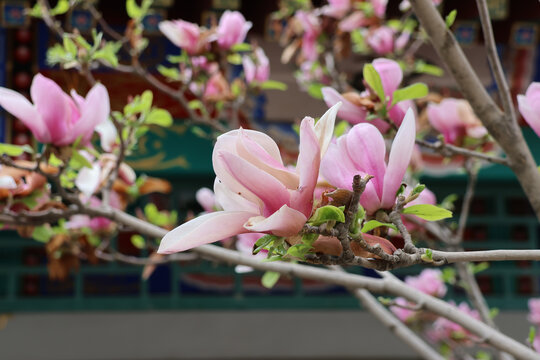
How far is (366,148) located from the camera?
59cm

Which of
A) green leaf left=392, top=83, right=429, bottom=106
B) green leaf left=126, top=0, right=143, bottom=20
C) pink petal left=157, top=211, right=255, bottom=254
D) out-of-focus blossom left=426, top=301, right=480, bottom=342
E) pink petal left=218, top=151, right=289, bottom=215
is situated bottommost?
out-of-focus blossom left=426, top=301, right=480, bottom=342

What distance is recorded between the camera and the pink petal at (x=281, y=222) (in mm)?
496

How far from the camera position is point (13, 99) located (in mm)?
820

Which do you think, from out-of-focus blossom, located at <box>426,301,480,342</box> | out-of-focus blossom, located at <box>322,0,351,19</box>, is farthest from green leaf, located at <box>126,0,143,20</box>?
out-of-focus blossom, located at <box>426,301,480,342</box>

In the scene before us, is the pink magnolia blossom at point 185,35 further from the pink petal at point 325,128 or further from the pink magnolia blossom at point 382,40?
the pink petal at point 325,128

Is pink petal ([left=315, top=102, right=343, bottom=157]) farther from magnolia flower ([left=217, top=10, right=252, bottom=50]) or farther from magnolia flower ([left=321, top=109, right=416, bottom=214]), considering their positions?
magnolia flower ([left=217, top=10, right=252, bottom=50])

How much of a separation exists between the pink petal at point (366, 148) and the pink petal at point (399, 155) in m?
0.02

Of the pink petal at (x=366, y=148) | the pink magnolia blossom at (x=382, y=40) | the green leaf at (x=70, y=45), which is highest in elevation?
the pink magnolia blossom at (x=382, y=40)

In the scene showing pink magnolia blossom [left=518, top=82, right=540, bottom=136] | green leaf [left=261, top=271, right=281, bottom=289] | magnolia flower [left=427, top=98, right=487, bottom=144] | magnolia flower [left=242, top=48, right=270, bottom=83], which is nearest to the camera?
pink magnolia blossom [left=518, top=82, right=540, bottom=136]

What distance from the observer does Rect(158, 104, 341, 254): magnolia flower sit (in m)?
0.50

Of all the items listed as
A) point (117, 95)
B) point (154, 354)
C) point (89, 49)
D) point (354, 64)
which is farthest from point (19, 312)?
point (89, 49)

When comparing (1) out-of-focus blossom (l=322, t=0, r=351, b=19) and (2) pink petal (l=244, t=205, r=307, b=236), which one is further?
(1) out-of-focus blossom (l=322, t=0, r=351, b=19)

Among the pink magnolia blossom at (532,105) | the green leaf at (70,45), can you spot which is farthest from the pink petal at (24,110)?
the pink magnolia blossom at (532,105)

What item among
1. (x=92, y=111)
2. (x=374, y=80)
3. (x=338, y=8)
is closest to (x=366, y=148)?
(x=374, y=80)
